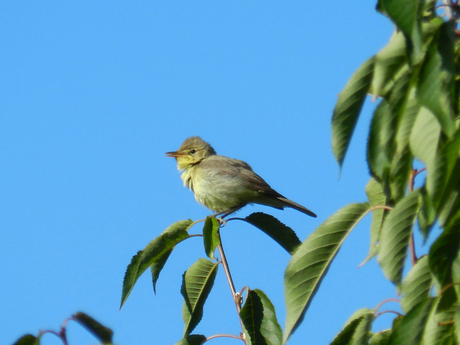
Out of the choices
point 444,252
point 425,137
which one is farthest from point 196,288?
point 425,137

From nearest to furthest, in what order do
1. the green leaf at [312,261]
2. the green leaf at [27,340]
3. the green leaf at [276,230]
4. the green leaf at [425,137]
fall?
the green leaf at [425,137], the green leaf at [27,340], the green leaf at [312,261], the green leaf at [276,230]

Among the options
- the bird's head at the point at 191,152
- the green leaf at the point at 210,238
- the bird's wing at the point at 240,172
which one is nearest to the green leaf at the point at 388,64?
the green leaf at the point at 210,238

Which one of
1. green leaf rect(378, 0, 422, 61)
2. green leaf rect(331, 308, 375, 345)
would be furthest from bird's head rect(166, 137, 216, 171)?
green leaf rect(378, 0, 422, 61)

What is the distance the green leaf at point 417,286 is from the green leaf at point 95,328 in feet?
3.35

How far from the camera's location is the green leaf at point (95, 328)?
1.87 m

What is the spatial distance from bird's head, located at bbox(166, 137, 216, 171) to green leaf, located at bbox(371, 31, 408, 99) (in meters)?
6.70

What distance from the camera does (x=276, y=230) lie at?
412cm

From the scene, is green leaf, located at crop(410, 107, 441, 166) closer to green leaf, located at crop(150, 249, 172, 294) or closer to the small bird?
green leaf, located at crop(150, 249, 172, 294)

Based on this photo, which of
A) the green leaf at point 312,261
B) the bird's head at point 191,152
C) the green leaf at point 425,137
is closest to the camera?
the green leaf at point 425,137

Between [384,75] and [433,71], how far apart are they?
0.32 meters

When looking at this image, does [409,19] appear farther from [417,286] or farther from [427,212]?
[417,286]

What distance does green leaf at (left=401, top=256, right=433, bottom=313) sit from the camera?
2.09 m

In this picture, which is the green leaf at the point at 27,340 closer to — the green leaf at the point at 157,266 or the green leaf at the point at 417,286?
the green leaf at the point at 417,286

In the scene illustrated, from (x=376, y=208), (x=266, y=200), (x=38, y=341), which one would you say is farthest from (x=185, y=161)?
(x=38, y=341)
